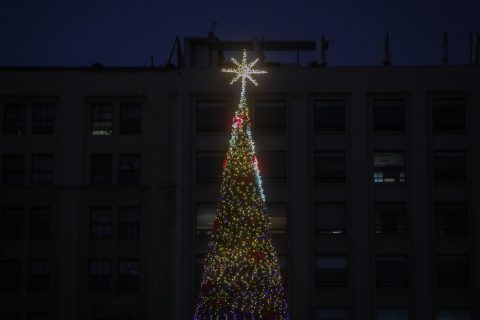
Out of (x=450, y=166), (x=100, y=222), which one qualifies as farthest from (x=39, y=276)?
(x=450, y=166)

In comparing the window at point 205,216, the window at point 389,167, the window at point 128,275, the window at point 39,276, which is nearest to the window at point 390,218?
the window at point 389,167

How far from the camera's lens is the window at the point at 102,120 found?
49750 mm

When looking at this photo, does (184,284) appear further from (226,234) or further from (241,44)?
(241,44)

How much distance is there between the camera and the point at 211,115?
162 ft

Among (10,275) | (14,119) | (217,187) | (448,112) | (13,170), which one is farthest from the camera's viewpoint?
(14,119)

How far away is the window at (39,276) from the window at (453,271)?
20.5m

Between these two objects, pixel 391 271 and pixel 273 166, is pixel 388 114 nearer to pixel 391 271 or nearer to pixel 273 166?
pixel 273 166

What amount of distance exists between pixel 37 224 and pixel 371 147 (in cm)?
1826

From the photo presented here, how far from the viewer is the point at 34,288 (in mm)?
48312

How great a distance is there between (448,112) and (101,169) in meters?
18.9

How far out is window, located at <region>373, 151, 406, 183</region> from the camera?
48.8 m

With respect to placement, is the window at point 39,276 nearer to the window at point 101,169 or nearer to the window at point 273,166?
the window at point 101,169

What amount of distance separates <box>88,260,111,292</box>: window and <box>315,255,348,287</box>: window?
11019mm

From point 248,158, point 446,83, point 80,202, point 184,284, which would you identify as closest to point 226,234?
point 248,158
